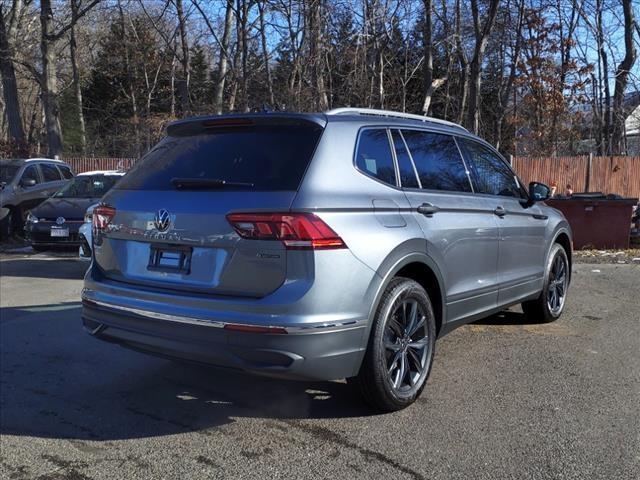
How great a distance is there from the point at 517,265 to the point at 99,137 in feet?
128

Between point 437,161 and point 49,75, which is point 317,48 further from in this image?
point 437,161

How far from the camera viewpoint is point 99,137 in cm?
4028

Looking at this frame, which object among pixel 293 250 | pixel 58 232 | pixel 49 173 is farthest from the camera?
pixel 49 173

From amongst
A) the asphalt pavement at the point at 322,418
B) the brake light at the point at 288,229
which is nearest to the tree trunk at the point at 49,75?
the asphalt pavement at the point at 322,418

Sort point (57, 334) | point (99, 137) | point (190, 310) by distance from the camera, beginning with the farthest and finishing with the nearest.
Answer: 1. point (99, 137)
2. point (57, 334)
3. point (190, 310)

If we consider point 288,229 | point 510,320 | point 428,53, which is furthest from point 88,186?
point 428,53

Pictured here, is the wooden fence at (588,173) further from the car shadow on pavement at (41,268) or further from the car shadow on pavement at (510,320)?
the car shadow on pavement at (41,268)

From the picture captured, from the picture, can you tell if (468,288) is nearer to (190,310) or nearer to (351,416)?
(351,416)

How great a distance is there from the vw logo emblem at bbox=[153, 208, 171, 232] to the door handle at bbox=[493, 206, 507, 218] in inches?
108

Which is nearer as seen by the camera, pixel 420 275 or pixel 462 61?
pixel 420 275

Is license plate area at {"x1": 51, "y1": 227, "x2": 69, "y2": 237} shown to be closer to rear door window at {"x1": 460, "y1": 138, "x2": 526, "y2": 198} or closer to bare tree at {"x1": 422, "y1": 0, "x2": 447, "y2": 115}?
rear door window at {"x1": 460, "y1": 138, "x2": 526, "y2": 198}

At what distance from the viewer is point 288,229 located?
10.6 ft

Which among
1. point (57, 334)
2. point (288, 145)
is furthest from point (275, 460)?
point (57, 334)

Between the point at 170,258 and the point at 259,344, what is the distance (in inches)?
30.9
